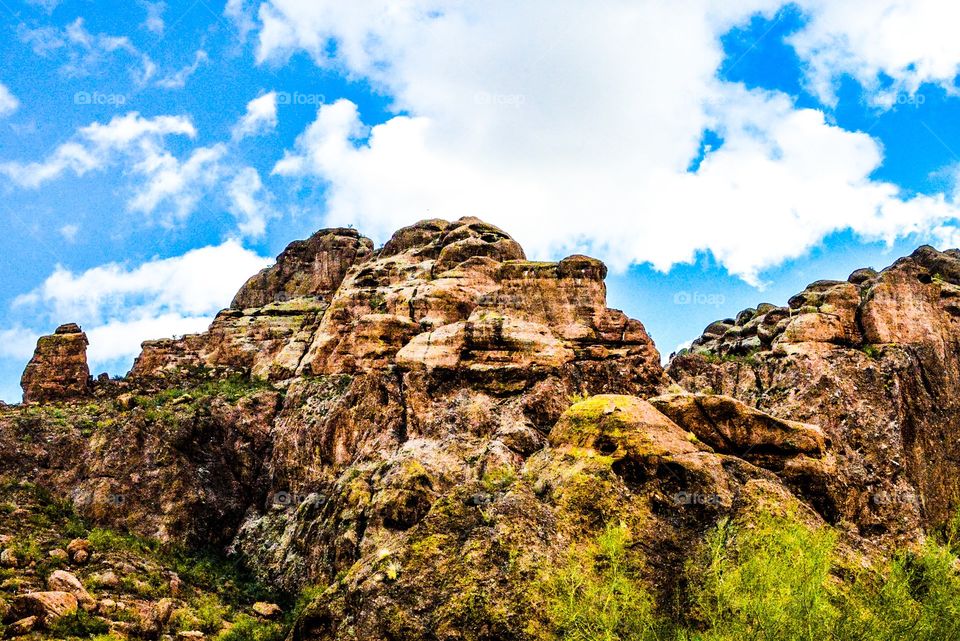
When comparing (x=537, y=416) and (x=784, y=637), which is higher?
(x=537, y=416)

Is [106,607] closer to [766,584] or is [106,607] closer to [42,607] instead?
[42,607]

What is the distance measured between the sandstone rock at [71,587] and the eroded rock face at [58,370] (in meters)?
29.7

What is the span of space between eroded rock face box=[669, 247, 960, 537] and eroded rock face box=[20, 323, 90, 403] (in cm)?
5280

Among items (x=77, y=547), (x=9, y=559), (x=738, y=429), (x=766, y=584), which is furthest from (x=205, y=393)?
(x=766, y=584)

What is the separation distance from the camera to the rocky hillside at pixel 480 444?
21.1m

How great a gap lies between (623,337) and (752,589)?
3574cm

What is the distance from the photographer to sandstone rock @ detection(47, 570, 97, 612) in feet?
104

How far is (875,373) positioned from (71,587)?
2173 inches

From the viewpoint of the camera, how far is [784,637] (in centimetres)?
1598

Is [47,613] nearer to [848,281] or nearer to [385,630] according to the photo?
[385,630]

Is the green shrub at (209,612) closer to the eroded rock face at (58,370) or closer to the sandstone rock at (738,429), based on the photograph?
the sandstone rock at (738,429)

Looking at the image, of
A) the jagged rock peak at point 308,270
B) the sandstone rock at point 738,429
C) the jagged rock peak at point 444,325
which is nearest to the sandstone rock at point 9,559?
the jagged rock peak at point 444,325

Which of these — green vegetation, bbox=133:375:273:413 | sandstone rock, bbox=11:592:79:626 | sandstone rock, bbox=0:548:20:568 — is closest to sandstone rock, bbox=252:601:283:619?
sandstone rock, bbox=11:592:79:626

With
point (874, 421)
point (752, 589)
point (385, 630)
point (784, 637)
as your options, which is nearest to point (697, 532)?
point (752, 589)
